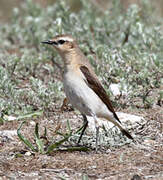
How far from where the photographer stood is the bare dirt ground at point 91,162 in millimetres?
5203

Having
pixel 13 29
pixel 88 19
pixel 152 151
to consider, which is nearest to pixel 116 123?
pixel 152 151

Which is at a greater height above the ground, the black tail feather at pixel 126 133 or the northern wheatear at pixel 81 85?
the northern wheatear at pixel 81 85

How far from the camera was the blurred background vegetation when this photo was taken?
7.74 meters

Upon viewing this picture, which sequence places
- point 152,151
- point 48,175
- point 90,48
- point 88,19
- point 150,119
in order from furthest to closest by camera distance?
point 88,19 < point 90,48 < point 150,119 < point 152,151 < point 48,175

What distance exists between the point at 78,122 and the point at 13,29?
197 inches

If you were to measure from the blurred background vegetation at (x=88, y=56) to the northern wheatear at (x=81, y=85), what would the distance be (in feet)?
4.30

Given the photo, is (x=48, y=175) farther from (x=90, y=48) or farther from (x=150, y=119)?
(x=90, y=48)

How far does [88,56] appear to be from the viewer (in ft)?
28.3

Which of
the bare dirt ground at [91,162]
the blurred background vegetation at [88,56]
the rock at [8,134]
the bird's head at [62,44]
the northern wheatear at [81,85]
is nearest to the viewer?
the bare dirt ground at [91,162]

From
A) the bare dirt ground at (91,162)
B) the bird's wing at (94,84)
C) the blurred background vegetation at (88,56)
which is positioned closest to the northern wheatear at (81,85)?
the bird's wing at (94,84)

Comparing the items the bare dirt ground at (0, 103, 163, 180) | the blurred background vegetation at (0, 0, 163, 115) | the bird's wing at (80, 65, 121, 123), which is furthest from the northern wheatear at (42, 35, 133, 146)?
the blurred background vegetation at (0, 0, 163, 115)

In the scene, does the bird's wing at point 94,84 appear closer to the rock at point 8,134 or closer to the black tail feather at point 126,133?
the black tail feather at point 126,133

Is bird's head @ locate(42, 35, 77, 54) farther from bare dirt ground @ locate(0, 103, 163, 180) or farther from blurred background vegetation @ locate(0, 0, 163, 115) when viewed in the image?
blurred background vegetation @ locate(0, 0, 163, 115)

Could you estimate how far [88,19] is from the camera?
1105 centimetres
